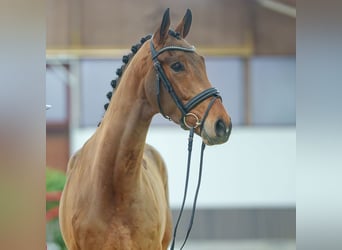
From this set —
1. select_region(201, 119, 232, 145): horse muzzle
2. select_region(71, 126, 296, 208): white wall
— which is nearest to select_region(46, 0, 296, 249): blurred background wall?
select_region(71, 126, 296, 208): white wall

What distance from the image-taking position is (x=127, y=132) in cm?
82

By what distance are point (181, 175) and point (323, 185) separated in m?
0.43

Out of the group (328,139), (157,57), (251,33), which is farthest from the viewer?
(251,33)

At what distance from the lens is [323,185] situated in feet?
2.30

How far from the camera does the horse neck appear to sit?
816mm

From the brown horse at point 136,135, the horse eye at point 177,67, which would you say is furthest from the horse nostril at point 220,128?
the horse eye at point 177,67

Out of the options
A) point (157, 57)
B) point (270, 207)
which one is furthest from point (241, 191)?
point (157, 57)

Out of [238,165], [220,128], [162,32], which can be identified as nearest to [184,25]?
[162,32]

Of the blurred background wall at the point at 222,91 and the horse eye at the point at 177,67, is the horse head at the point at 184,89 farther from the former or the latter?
the blurred background wall at the point at 222,91

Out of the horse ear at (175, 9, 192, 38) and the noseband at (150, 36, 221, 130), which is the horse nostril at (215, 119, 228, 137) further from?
the horse ear at (175, 9, 192, 38)

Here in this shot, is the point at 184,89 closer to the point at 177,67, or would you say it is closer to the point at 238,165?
the point at 177,67

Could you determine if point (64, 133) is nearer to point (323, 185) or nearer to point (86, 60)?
point (86, 60)

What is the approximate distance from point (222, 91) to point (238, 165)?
0.18 metres

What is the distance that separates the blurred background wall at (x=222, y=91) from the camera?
3.27 ft
